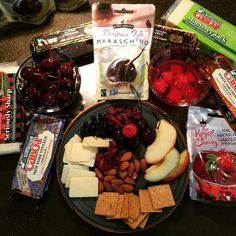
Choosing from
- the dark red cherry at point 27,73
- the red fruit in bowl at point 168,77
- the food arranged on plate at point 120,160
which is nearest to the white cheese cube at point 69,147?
the food arranged on plate at point 120,160

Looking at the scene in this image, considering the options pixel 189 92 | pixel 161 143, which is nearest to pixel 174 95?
pixel 189 92

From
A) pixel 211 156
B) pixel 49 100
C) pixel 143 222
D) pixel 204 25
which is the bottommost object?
pixel 143 222

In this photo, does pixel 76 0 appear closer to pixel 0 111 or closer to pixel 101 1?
pixel 101 1

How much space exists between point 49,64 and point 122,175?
0.37m

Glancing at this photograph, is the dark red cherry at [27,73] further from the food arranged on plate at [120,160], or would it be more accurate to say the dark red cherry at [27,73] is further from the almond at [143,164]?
A: the almond at [143,164]

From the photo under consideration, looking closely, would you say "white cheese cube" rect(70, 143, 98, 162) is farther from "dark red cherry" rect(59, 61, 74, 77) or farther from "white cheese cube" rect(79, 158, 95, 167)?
"dark red cherry" rect(59, 61, 74, 77)

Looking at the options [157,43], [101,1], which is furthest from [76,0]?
[157,43]

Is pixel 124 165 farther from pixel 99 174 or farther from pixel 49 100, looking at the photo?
pixel 49 100

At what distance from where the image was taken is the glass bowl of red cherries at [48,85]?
3.07 feet

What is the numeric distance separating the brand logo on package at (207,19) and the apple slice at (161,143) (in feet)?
1.10

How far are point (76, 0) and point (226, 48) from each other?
0.49m

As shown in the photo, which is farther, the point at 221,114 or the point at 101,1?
the point at 101,1

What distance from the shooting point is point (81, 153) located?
3.03 ft

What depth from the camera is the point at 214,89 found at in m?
0.98
